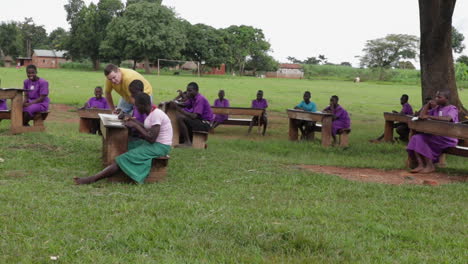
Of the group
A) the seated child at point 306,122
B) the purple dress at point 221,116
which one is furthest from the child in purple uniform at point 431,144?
the purple dress at point 221,116

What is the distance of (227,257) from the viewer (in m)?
3.95

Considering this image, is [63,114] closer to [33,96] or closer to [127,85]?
[33,96]

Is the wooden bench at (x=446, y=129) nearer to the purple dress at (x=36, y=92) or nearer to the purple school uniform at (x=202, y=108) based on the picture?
the purple school uniform at (x=202, y=108)

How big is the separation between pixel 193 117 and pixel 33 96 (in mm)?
3572

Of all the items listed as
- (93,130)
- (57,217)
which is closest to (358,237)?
(57,217)

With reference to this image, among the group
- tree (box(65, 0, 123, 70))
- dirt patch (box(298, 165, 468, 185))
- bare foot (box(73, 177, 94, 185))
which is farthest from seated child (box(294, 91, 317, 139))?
tree (box(65, 0, 123, 70))

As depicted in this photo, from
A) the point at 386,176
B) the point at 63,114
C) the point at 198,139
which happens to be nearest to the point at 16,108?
the point at 198,139

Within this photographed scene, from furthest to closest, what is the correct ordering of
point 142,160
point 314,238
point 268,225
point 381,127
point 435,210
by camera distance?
1. point 381,127
2. point 142,160
3. point 435,210
4. point 268,225
5. point 314,238

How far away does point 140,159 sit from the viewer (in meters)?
6.36

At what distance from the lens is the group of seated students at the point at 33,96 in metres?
10.8

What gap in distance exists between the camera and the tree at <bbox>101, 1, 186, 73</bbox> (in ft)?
197

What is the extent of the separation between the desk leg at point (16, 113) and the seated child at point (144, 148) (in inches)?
188

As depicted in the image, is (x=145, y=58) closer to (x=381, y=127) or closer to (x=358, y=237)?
(x=381, y=127)

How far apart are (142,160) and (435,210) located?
3.50m
